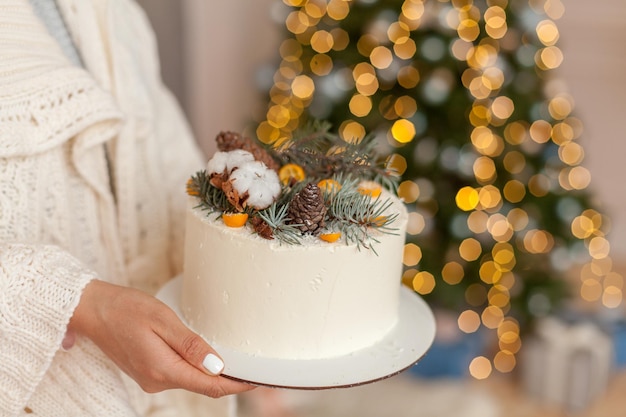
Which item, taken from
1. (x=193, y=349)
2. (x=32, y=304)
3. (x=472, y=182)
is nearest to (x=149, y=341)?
(x=193, y=349)

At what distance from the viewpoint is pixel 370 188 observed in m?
0.91

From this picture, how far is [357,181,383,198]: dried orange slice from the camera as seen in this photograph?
2.82 feet

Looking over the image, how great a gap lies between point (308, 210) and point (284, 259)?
0.21 ft

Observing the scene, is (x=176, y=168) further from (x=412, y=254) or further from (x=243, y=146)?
(x=412, y=254)

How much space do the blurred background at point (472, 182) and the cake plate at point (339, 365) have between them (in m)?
1.24

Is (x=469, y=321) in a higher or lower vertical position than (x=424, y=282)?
lower

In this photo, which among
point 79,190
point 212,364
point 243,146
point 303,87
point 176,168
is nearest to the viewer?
point 212,364

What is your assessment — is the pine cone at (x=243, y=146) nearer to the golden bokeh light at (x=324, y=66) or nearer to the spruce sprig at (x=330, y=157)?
the spruce sprig at (x=330, y=157)

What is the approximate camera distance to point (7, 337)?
817 millimetres

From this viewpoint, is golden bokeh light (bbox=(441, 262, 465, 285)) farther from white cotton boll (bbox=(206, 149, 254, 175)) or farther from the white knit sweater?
white cotton boll (bbox=(206, 149, 254, 175))

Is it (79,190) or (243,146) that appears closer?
(243,146)

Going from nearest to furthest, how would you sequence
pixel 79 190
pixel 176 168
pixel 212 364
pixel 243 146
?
pixel 212 364 < pixel 243 146 < pixel 79 190 < pixel 176 168

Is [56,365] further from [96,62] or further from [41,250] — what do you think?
[96,62]

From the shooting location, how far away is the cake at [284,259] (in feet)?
2.50
